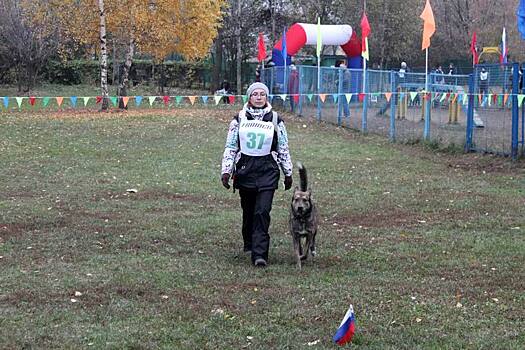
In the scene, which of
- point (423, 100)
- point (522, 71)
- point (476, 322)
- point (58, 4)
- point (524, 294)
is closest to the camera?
point (476, 322)

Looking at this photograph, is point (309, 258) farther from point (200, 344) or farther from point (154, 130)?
point (154, 130)

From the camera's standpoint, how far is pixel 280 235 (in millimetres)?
8227

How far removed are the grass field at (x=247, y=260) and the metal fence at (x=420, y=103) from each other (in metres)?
1.12

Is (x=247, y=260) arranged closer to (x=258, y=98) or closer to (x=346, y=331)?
(x=258, y=98)

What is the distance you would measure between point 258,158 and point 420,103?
1287 centimetres

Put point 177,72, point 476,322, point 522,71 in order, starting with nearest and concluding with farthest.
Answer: point 476,322 → point 522,71 → point 177,72

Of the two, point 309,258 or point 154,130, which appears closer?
point 309,258

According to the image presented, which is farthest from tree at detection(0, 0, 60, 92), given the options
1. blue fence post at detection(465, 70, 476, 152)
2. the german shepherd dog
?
the german shepherd dog

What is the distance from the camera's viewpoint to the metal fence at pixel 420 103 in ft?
47.4

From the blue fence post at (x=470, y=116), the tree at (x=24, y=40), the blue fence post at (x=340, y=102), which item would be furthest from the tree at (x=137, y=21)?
the blue fence post at (x=470, y=116)

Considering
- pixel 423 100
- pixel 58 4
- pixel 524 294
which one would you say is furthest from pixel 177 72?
pixel 524 294

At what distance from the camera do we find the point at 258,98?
22.9 ft

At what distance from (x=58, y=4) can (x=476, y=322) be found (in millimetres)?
25980

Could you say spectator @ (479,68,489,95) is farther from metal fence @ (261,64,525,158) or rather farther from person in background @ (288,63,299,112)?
person in background @ (288,63,299,112)
